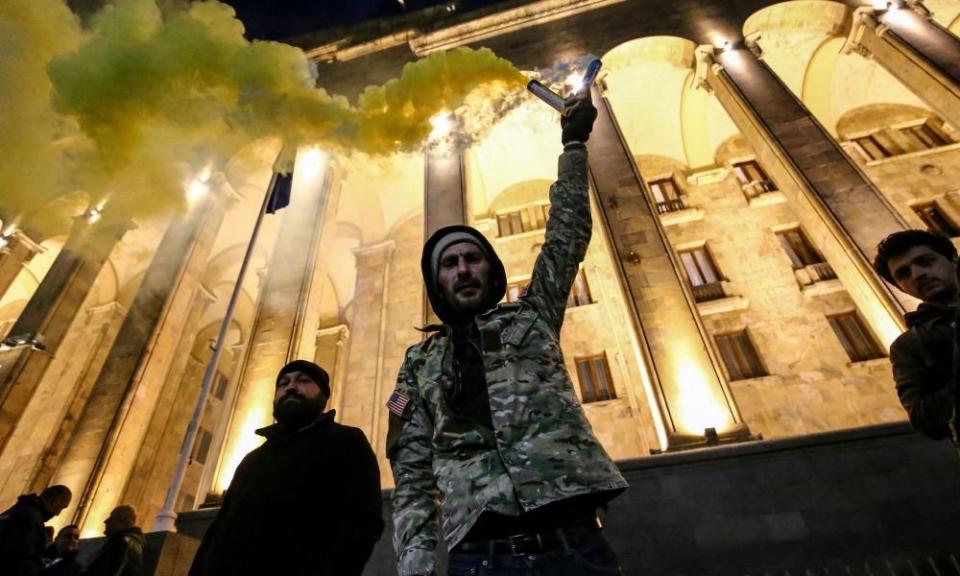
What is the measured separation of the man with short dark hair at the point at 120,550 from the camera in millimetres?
4547

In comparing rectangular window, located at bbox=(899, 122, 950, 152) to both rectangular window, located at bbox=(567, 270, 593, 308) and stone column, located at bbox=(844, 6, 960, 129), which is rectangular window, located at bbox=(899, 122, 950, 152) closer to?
stone column, located at bbox=(844, 6, 960, 129)

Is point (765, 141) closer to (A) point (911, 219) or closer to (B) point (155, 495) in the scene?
(A) point (911, 219)

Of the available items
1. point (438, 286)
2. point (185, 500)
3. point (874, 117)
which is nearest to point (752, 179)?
point (874, 117)

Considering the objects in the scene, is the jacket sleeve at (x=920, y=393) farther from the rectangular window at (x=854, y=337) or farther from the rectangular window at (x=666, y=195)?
the rectangular window at (x=666, y=195)

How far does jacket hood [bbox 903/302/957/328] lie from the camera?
2439 millimetres

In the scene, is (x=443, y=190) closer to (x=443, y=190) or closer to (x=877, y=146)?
(x=443, y=190)

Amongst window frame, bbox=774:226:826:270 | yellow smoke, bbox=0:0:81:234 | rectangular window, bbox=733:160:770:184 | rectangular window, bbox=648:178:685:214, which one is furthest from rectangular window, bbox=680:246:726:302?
yellow smoke, bbox=0:0:81:234

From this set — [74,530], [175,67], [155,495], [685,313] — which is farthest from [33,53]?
[685,313]

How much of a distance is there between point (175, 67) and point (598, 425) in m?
12.2

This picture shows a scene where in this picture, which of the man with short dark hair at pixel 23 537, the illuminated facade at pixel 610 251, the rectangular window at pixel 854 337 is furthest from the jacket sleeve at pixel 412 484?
the rectangular window at pixel 854 337

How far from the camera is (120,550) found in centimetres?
463

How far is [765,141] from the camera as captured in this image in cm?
1014

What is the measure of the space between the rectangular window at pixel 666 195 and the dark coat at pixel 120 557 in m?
15.6

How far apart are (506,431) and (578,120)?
1.91 metres
